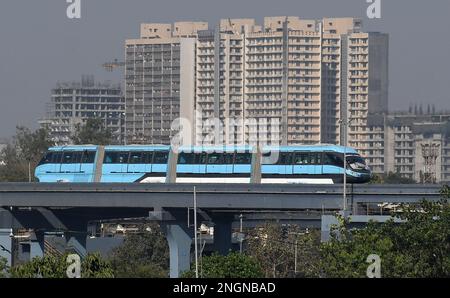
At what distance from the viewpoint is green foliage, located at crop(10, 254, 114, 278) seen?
39.6 meters

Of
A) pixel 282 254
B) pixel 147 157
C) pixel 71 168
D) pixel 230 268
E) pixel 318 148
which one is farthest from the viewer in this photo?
pixel 282 254

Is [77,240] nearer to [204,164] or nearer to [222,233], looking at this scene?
[222,233]

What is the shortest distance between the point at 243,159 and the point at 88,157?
10.2m

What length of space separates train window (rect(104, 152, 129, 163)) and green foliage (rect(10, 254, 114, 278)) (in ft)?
123

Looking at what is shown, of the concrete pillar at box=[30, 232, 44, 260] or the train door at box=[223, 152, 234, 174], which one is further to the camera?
the concrete pillar at box=[30, 232, 44, 260]

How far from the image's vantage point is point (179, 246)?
79.6 m

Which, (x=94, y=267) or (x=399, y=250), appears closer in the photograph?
(x=94, y=267)

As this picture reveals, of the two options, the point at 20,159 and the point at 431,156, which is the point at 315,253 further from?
the point at 20,159

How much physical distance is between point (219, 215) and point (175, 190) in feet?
31.1

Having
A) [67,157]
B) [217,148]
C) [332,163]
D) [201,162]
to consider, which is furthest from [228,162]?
[67,157]

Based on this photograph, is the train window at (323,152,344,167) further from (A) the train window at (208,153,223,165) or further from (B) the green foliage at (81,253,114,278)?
(B) the green foliage at (81,253,114,278)

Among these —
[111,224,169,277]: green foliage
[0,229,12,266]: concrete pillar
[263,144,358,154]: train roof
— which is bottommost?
[111,224,169,277]: green foliage

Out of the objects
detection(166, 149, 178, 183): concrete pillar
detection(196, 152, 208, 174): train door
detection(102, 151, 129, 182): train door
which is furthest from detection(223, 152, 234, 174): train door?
detection(102, 151, 129, 182): train door
